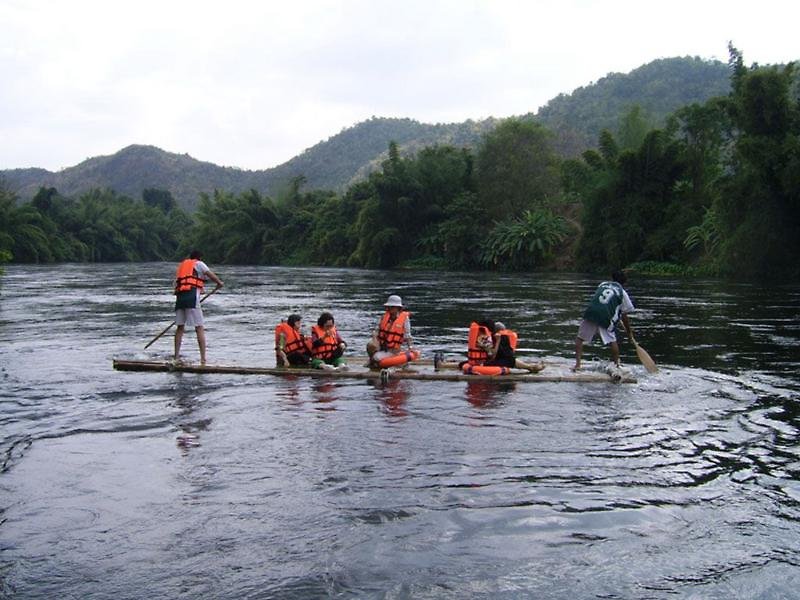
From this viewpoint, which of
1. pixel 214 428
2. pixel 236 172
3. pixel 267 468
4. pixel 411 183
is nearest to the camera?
pixel 267 468

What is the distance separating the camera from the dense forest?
33.6 m

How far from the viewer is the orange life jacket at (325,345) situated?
38.9 ft

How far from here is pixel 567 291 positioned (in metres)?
29.6

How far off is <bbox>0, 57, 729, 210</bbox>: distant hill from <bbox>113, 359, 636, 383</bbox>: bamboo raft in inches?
2863

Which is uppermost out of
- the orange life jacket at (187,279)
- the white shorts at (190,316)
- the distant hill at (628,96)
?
the distant hill at (628,96)

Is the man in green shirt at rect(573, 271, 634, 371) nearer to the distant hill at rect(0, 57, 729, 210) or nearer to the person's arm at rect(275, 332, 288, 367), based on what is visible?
the person's arm at rect(275, 332, 288, 367)

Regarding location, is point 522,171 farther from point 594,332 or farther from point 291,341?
point 291,341

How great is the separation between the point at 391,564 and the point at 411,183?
188 feet

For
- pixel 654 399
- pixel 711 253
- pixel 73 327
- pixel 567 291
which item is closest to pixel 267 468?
pixel 654 399

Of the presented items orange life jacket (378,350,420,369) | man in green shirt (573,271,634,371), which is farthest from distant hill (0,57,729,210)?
orange life jacket (378,350,420,369)

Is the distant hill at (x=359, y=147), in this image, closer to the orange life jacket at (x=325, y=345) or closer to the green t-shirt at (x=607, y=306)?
the green t-shirt at (x=607, y=306)

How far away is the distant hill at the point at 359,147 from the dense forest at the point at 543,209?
16019 mm

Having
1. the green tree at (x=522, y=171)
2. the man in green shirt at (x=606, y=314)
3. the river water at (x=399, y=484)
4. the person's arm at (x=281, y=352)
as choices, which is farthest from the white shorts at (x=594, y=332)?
the green tree at (x=522, y=171)

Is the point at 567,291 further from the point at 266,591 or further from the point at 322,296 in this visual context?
the point at 266,591
